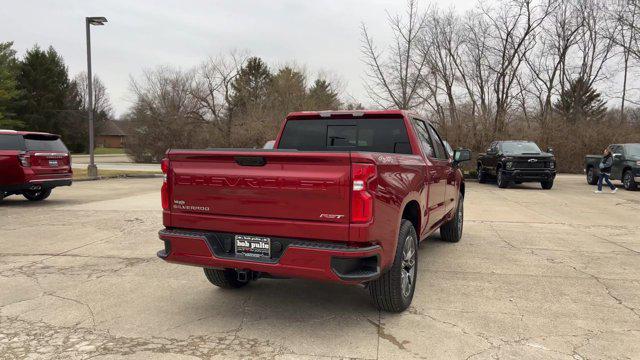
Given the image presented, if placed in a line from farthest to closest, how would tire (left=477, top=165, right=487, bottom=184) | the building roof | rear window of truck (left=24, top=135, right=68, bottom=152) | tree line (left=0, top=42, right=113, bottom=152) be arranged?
the building roof
tree line (left=0, top=42, right=113, bottom=152)
tire (left=477, top=165, right=487, bottom=184)
rear window of truck (left=24, top=135, right=68, bottom=152)

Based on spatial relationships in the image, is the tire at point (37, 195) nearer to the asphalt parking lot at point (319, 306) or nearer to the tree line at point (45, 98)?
the asphalt parking lot at point (319, 306)

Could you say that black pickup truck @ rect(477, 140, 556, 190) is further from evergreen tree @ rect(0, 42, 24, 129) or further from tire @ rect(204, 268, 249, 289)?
evergreen tree @ rect(0, 42, 24, 129)

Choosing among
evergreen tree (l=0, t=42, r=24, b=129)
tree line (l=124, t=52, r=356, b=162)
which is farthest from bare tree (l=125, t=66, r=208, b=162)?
evergreen tree (l=0, t=42, r=24, b=129)

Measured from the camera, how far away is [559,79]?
36.1 m

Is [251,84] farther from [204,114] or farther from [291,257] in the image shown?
[291,257]

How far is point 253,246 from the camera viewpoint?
3.75 meters

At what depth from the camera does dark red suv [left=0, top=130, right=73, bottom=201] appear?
10.8m

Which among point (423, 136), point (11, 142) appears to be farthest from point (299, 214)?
point (11, 142)

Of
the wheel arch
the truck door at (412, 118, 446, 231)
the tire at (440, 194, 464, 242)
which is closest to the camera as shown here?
the wheel arch

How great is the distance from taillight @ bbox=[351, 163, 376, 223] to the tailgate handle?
73 centimetres

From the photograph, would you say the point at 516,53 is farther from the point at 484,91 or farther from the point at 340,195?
the point at 340,195

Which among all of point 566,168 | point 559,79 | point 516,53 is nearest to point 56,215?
point 566,168

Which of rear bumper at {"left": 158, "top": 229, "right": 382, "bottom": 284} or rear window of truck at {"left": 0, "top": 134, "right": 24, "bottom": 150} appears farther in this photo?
rear window of truck at {"left": 0, "top": 134, "right": 24, "bottom": 150}

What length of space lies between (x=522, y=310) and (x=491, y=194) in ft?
38.8
